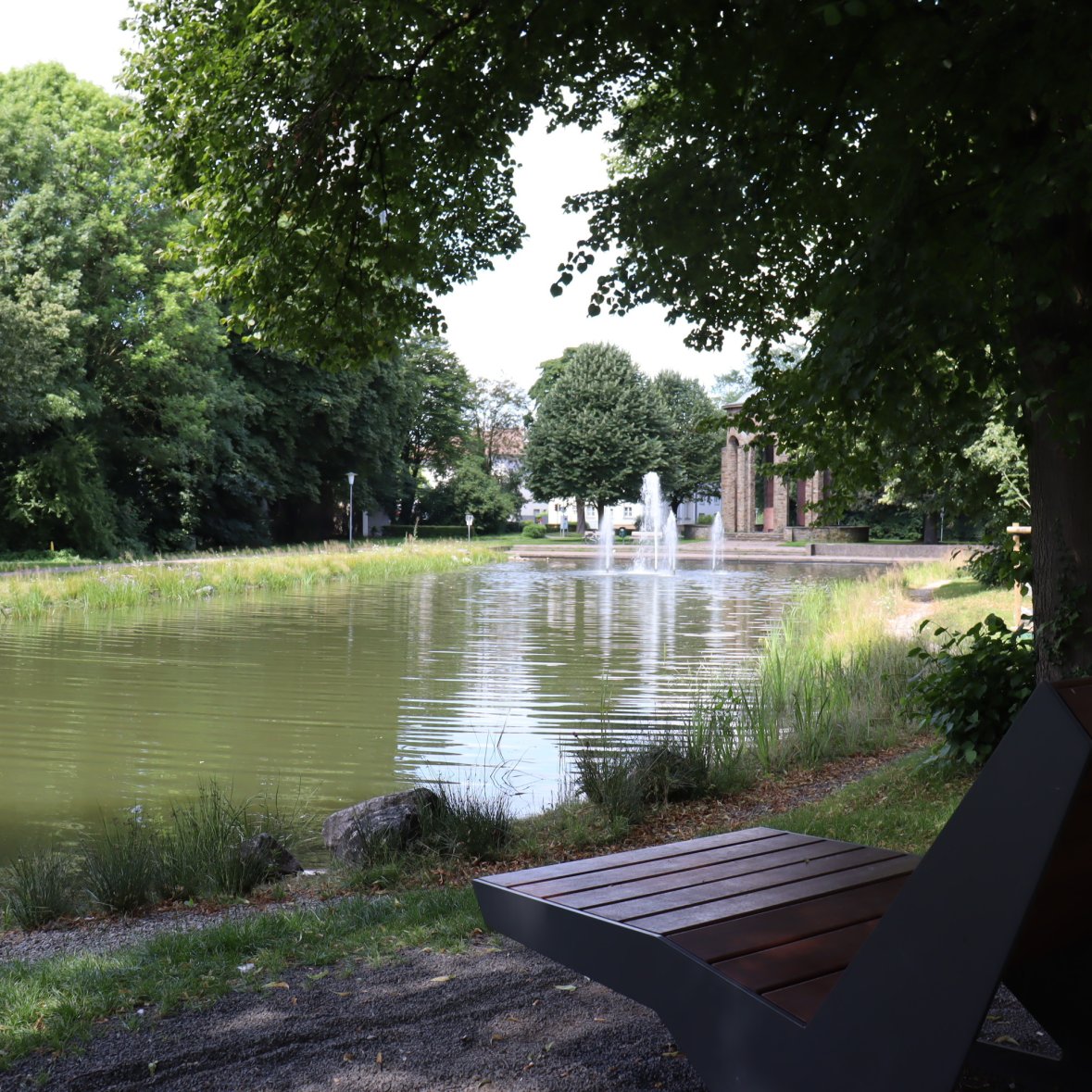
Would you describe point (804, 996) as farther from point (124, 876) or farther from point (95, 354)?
point (95, 354)

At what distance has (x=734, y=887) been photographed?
2.82 meters

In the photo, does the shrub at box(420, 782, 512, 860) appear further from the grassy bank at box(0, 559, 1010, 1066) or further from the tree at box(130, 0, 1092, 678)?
the tree at box(130, 0, 1092, 678)

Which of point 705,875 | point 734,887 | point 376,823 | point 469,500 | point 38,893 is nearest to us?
point 734,887

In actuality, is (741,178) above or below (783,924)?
above

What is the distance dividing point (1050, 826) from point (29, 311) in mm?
28192

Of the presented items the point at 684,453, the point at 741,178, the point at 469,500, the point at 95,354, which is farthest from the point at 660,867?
the point at 684,453

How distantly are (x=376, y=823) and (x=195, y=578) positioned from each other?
19156mm

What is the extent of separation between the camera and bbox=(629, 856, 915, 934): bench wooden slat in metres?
2.55

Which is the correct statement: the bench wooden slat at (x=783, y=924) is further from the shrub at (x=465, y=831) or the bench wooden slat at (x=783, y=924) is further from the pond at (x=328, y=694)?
the pond at (x=328, y=694)

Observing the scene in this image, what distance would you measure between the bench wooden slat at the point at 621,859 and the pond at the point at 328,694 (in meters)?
4.26

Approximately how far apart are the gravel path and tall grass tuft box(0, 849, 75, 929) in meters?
1.84

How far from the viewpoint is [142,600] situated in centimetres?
2161

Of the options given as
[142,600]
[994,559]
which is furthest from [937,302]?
[142,600]

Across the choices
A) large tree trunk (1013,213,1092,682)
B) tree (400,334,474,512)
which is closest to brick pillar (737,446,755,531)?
tree (400,334,474,512)
